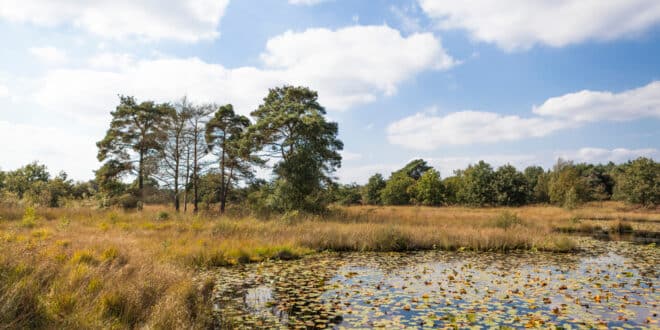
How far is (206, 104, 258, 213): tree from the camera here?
30.9 meters

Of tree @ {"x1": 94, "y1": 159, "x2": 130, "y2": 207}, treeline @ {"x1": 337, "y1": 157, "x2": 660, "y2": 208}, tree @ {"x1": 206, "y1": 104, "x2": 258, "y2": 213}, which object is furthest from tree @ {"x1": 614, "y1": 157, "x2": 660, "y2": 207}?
tree @ {"x1": 94, "y1": 159, "x2": 130, "y2": 207}

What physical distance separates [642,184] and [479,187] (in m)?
18.0

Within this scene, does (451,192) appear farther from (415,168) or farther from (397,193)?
(415,168)

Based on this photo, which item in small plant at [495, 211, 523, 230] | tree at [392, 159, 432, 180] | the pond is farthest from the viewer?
tree at [392, 159, 432, 180]

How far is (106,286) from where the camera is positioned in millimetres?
6281

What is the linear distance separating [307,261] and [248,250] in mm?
2235

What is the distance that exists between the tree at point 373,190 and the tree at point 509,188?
21.4 metres

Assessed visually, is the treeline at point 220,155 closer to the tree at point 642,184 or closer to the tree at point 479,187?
the tree at point 479,187

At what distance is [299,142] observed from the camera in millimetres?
28547

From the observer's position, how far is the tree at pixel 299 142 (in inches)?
1038

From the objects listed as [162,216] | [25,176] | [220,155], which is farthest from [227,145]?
[25,176]

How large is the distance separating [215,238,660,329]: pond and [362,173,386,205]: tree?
53871 mm

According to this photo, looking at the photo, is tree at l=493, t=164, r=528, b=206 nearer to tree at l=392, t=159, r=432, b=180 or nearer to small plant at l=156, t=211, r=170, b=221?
tree at l=392, t=159, r=432, b=180

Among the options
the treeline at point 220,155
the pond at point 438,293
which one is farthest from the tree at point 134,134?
the pond at point 438,293
